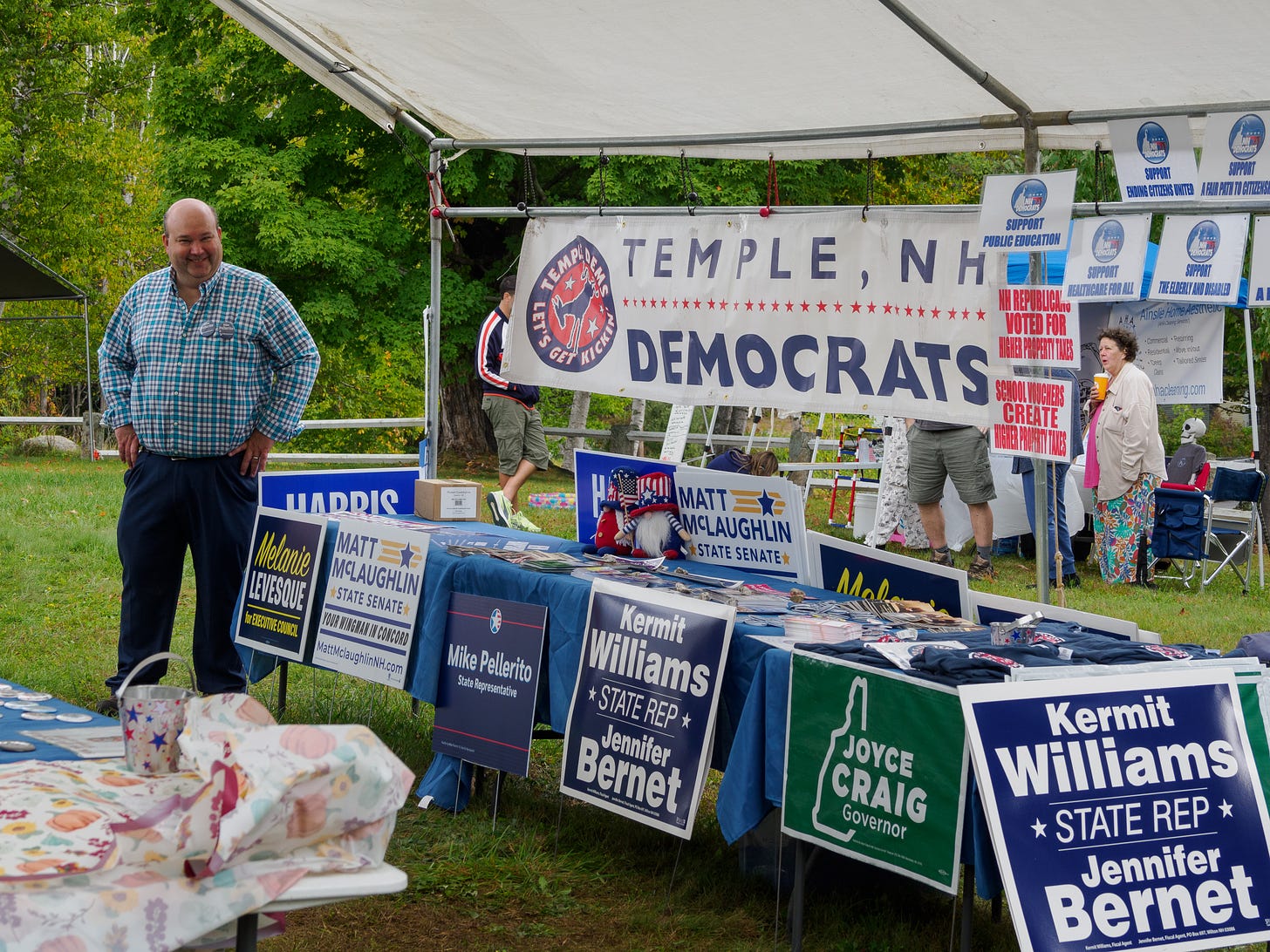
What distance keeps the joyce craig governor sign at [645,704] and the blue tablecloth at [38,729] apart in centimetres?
168

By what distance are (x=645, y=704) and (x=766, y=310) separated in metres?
2.41

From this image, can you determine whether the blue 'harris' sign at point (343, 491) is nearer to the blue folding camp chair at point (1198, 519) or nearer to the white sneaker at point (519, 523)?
the white sneaker at point (519, 523)

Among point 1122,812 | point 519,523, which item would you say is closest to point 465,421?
point 519,523

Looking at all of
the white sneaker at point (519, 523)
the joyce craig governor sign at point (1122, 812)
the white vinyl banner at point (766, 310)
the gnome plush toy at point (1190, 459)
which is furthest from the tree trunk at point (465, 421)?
the joyce craig governor sign at point (1122, 812)

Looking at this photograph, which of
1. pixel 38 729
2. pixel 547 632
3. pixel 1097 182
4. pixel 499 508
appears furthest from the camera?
pixel 499 508

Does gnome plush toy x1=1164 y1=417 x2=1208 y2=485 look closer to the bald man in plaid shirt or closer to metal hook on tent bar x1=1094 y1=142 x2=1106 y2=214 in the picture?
metal hook on tent bar x1=1094 y1=142 x2=1106 y2=214

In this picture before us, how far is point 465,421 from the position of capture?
71.1 ft

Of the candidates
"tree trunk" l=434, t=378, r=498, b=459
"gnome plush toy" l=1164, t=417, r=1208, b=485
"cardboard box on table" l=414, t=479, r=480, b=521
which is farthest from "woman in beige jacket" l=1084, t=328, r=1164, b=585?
"tree trunk" l=434, t=378, r=498, b=459

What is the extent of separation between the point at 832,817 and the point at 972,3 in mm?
2835

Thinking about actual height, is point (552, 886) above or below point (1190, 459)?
below

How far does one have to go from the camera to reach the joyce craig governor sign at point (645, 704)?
4094 millimetres

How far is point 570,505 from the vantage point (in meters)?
13.4

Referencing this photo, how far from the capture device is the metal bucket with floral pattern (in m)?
2.61

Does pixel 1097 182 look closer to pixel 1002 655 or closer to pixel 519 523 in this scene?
pixel 1002 655
